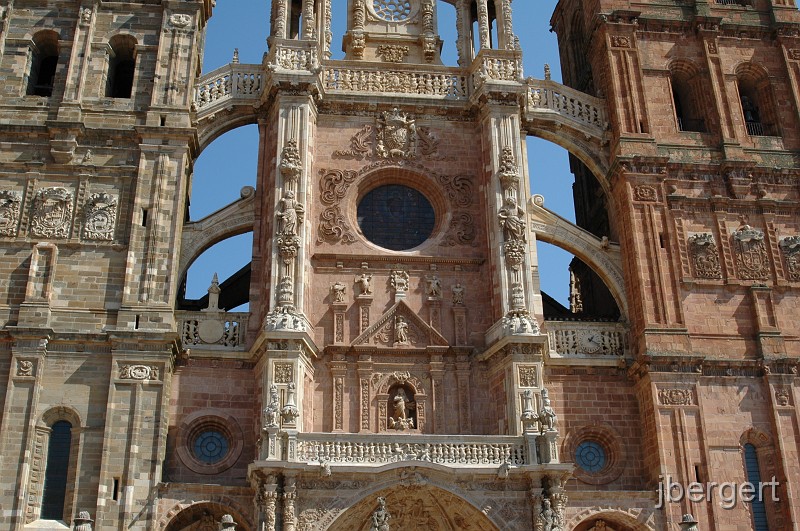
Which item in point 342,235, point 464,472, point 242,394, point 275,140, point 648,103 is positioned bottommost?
point 464,472

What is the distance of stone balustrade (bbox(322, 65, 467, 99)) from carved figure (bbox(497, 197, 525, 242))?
3.86 metres

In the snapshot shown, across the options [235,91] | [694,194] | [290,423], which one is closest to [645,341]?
[694,194]

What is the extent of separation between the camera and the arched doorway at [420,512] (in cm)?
1988

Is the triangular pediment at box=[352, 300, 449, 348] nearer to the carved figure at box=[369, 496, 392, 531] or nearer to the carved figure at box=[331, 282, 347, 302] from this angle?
the carved figure at box=[331, 282, 347, 302]

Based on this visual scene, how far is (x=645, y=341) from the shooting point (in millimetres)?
22906

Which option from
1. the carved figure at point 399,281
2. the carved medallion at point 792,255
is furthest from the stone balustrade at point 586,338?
the carved medallion at point 792,255

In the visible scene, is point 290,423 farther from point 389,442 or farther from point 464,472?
point 464,472

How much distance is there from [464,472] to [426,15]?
1377cm

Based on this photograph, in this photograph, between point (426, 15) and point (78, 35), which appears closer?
point (78, 35)

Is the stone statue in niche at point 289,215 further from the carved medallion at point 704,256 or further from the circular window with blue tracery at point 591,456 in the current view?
the carved medallion at point 704,256

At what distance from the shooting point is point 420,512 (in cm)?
2053

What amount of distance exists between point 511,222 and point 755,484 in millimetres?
8235

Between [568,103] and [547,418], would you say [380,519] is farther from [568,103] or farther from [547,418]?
[568,103]

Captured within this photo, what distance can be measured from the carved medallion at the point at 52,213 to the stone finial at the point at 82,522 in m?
6.83
